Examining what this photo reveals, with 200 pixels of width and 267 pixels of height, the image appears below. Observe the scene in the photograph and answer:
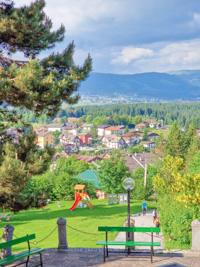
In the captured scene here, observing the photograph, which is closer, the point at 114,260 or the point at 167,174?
the point at 114,260

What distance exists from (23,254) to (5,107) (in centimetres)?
476

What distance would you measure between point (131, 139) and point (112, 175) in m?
124

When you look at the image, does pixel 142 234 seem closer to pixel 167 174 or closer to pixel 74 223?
pixel 74 223

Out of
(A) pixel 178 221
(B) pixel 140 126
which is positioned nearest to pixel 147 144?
(B) pixel 140 126

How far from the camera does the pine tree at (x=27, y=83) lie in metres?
8.20

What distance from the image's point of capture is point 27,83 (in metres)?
8.14

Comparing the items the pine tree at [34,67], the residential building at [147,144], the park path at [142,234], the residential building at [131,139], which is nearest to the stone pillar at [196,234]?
the park path at [142,234]

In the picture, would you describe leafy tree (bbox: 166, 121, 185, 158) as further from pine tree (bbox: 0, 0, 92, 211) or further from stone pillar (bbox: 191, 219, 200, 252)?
pine tree (bbox: 0, 0, 92, 211)

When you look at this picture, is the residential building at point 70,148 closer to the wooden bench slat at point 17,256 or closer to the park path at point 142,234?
A: the park path at point 142,234

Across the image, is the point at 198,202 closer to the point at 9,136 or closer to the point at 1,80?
the point at 9,136

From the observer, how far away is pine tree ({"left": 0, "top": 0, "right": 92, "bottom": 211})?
8.20 m

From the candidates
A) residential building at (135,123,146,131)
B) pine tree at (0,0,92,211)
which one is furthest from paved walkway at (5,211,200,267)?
residential building at (135,123,146,131)

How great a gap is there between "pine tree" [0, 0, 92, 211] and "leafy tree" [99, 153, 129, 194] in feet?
69.0

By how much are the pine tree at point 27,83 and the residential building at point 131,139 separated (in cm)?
14402
